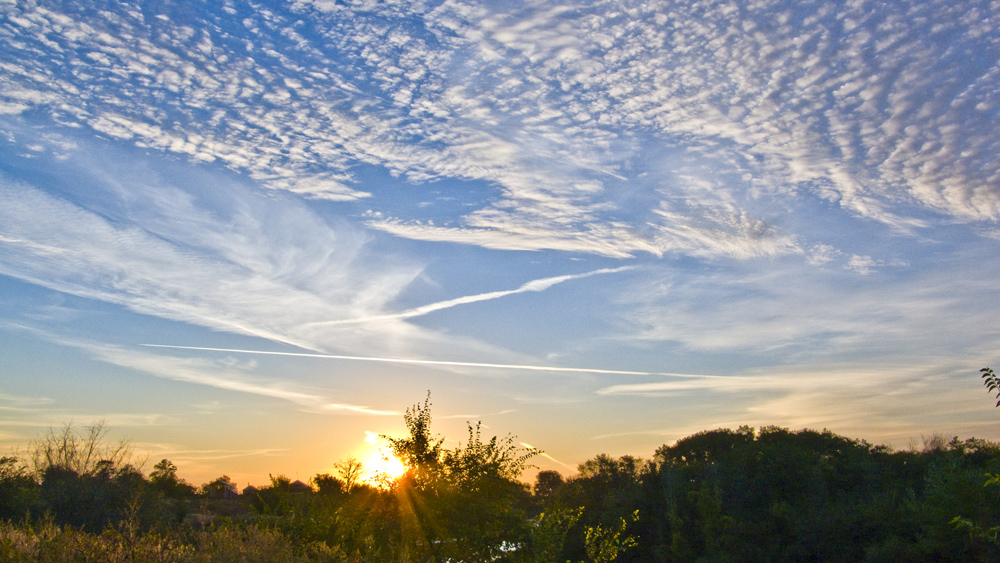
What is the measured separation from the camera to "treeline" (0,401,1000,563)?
37.1 ft

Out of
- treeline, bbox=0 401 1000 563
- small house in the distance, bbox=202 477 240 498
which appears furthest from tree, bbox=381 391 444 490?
small house in the distance, bbox=202 477 240 498

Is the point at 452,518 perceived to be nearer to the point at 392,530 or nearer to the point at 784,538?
the point at 392,530

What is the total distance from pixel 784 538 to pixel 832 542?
10.3 feet

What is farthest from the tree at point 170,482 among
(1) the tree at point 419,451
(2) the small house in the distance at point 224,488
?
(1) the tree at point 419,451

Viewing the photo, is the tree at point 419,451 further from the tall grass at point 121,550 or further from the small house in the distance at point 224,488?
the small house in the distance at point 224,488

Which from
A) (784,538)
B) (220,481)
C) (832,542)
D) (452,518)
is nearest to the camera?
(452,518)

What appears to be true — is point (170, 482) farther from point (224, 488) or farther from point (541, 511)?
point (541, 511)

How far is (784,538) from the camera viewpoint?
120 feet

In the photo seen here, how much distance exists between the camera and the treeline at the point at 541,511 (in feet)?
37.1

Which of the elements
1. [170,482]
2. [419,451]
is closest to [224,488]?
[170,482]

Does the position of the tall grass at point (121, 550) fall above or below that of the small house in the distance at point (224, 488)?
above

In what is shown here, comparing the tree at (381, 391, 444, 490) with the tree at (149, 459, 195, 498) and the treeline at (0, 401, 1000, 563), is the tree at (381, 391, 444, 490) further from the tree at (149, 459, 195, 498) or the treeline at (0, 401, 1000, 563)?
the tree at (149, 459, 195, 498)

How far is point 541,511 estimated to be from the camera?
12438mm

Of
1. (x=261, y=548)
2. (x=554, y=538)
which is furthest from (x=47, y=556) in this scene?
(x=554, y=538)
